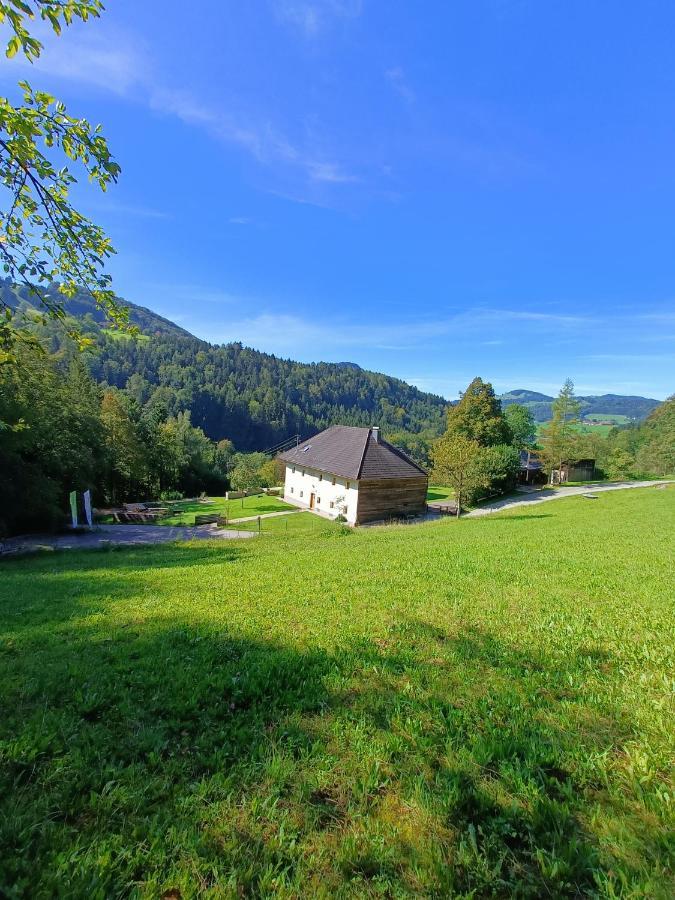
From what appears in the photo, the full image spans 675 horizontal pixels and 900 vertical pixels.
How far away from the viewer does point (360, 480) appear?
28.0 m

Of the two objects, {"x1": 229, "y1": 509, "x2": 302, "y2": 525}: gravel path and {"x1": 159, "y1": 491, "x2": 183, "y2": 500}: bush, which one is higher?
{"x1": 159, "y1": 491, "x2": 183, "y2": 500}: bush

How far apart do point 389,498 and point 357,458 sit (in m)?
3.96

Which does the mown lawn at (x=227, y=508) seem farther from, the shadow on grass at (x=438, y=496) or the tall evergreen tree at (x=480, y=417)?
the tall evergreen tree at (x=480, y=417)

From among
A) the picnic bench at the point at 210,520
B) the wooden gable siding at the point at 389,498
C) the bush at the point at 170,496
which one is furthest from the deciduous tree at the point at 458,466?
the bush at the point at 170,496

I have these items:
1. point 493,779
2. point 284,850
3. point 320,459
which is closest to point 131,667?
point 284,850

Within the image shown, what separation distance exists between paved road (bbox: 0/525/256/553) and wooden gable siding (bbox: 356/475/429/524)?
865 centimetres

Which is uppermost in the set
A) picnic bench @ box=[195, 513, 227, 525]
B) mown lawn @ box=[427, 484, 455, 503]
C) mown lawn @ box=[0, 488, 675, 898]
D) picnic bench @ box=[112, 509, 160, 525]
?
mown lawn @ box=[0, 488, 675, 898]

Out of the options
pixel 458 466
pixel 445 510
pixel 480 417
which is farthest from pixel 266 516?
pixel 480 417

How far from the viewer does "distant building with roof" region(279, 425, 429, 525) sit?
28562 mm

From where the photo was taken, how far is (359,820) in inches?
93.0

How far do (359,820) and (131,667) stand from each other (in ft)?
10.4

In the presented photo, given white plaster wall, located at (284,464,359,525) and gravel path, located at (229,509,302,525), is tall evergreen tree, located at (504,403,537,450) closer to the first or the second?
white plaster wall, located at (284,464,359,525)

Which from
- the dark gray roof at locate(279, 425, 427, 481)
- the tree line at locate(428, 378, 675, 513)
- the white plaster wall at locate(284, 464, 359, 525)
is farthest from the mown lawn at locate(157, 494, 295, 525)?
the tree line at locate(428, 378, 675, 513)

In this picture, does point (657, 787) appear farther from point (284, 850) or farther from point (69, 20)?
point (69, 20)
